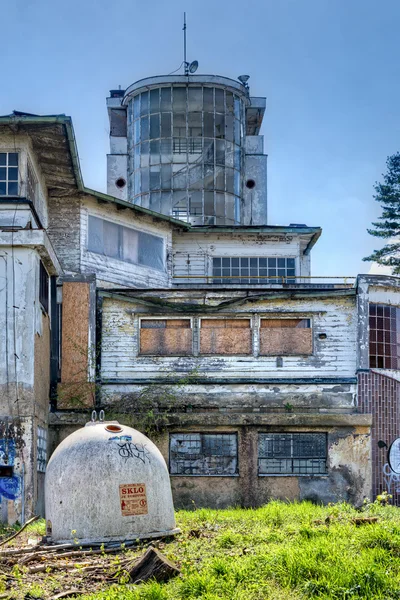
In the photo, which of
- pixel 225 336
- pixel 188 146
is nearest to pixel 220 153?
pixel 188 146

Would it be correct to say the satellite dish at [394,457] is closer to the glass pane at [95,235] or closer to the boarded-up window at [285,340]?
the boarded-up window at [285,340]

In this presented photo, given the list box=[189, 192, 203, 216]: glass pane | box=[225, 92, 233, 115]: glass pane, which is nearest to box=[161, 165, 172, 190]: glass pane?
box=[189, 192, 203, 216]: glass pane

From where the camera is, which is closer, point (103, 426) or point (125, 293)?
point (103, 426)

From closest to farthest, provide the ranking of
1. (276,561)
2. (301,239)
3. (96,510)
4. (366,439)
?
(276,561), (96,510), (366,439), (301,239)

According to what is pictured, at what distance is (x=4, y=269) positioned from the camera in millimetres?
21531

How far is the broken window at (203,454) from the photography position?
78.5 feet

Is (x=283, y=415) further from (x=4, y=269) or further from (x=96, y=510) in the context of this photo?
(x=96, y=510)

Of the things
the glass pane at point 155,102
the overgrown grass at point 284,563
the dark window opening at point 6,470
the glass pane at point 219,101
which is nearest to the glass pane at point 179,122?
the glass pane at point 155,102

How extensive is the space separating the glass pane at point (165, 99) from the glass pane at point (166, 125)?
314mm

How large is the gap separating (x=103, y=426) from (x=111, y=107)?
29095 millimetres

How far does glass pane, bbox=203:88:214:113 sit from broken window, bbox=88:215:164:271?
10656 mm

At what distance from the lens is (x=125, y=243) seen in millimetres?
29484

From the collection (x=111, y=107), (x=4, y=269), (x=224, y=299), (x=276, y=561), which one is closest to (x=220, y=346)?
(x=224, y=299)

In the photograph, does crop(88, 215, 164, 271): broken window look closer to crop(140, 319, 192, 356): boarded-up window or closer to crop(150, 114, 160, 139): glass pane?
crop(140, 319, 192, 356): boarded-up window
